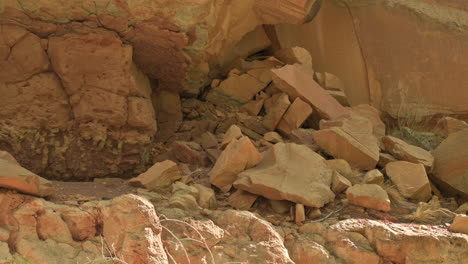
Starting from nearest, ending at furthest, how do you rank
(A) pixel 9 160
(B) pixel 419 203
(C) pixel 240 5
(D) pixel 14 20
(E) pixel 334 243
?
(E) pixel 334 243 < (A) pixel 9 160 < (B) pixel 419 203 < (D) pixel 14 20 < (C) pixel 240 5

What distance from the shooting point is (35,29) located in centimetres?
321

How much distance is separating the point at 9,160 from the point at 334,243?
5.71ft

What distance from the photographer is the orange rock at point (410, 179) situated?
2.95 metres

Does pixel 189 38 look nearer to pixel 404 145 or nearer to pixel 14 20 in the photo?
pixel 14 20

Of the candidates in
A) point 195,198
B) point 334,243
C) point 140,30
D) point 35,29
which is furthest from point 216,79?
point 334,243

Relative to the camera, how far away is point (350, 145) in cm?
313

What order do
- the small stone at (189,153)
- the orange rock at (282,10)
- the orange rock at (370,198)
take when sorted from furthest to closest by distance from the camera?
the orange rock at (282,10) → the small stone at (189,153) → the orange rock at (370,198)

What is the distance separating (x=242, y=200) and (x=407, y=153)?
1307mm

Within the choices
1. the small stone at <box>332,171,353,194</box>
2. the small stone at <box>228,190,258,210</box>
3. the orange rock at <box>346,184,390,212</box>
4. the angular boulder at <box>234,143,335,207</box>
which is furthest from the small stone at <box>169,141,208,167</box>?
the orange rock at <box>346,184,390,212</box>

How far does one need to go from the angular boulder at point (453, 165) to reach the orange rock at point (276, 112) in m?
1.19

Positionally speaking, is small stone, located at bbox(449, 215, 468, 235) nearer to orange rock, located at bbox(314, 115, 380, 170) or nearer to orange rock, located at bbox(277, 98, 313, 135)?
orange rock, located at bbox(314, 115, 380, 170)

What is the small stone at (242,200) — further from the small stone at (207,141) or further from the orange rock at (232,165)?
the small stone at (207,141)

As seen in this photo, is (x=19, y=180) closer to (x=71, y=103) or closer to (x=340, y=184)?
(x=71, y=103)

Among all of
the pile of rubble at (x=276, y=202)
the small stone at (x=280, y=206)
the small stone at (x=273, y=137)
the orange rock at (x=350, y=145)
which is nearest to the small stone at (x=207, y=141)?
the pile of rubble at (x=276, y=202)
